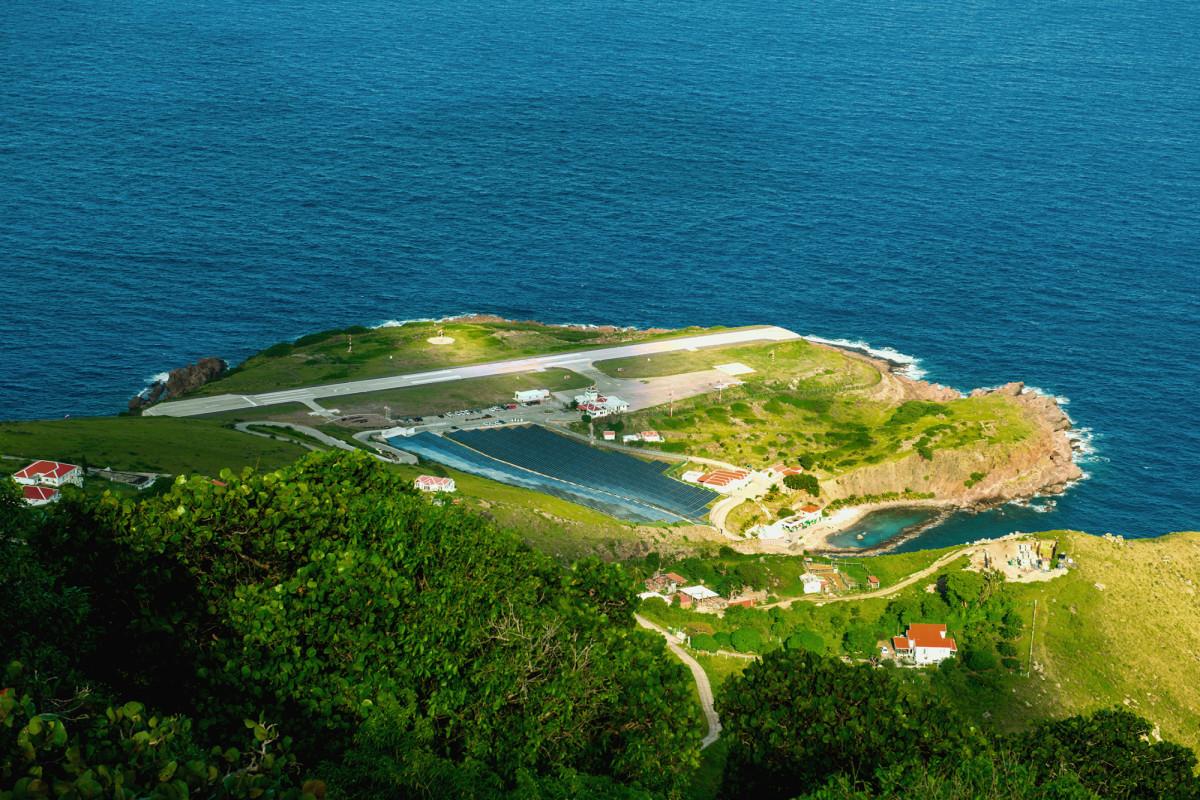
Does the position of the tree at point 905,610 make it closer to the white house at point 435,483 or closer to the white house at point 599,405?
the white house at point 435,483

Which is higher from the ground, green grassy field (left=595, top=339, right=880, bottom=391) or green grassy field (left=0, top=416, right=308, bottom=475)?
green grassy field (left=595, top=339, right=880, bottom=391)

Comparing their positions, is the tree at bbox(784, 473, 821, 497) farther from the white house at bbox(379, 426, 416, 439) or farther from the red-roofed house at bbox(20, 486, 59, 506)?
the red-roofed house at bbox(20, 486, 59, 506)

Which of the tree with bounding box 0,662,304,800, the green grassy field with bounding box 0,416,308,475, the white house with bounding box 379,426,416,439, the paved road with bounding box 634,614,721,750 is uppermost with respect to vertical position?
the tree with bounding box 0,662,304,800

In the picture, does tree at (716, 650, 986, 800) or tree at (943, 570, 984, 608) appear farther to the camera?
tree at (943, 570, 984, 608)

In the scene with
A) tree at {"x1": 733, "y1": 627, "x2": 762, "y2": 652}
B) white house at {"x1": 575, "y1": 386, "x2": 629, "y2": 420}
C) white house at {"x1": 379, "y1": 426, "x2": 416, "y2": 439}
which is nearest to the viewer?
tree at {"x1": 733, "y1": 627, "x2": 762, "y2": 652}

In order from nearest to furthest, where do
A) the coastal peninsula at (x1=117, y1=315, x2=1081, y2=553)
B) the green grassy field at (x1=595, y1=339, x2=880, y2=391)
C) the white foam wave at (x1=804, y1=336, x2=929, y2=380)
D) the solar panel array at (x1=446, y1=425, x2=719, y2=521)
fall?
1. the solar panel array at (x1=446, y1=425, x2=719, y2=521)
2. the coastal peninsula at (x1=117, y1=315, x2=1081, y2=553)
3. the green grassy field at (x1=595, y1=339, x2=880, y2=391)
4. the white foam wave at (x1=804, y1=336, x2=929, y2=380)

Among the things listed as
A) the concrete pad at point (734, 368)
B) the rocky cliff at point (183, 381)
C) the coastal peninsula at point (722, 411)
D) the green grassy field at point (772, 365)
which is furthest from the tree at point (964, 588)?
the rocky cliff at point (183, 381)

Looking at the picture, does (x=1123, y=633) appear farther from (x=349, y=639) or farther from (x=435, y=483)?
(x=349, y=639)

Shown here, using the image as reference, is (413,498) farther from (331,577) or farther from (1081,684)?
(1081,684)

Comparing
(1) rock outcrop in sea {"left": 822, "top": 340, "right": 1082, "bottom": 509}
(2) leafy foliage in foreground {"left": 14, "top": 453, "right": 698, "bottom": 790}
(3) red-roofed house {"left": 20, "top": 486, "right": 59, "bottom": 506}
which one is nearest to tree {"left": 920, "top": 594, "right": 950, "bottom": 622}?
(1) rock outcrop in sea {"left": 822, "top": 340, "right": 1082, "bottom": 509}
